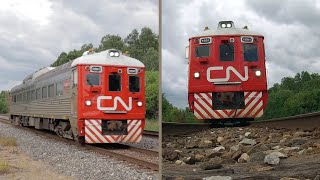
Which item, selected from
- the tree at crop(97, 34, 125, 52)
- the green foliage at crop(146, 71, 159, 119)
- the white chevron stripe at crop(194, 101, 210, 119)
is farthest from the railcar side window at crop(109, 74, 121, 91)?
the tree at crop(97, 34, 125, 52)

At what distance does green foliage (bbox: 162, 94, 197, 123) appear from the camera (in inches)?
89.9

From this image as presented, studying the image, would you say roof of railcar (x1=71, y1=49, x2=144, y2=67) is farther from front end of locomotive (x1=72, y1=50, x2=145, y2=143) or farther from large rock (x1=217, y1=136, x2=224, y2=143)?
large rock (x1=217, y1=136, x2=224, y2=143)

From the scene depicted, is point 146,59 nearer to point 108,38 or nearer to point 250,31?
point 250,31

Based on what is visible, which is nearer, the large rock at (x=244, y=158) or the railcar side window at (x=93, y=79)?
the large rock at (x=244, y=158)

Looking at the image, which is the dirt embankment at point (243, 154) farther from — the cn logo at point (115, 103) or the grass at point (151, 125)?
the grass at point (151, 125)

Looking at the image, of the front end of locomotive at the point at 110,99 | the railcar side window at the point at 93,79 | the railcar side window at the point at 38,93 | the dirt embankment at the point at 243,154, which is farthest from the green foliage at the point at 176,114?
the railcar side window at the point at 38,93

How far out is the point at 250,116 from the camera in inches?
87.4

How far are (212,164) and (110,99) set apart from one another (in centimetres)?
1143

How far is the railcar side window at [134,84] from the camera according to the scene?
14066 millimetres

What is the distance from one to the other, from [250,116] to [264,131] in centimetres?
19

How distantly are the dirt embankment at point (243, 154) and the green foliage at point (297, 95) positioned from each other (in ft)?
0.94

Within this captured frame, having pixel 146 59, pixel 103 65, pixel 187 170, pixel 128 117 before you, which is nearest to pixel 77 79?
pixel 103 65

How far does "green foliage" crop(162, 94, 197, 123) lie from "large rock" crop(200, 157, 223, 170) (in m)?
0.25

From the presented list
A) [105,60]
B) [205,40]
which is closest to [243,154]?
[205,40]
